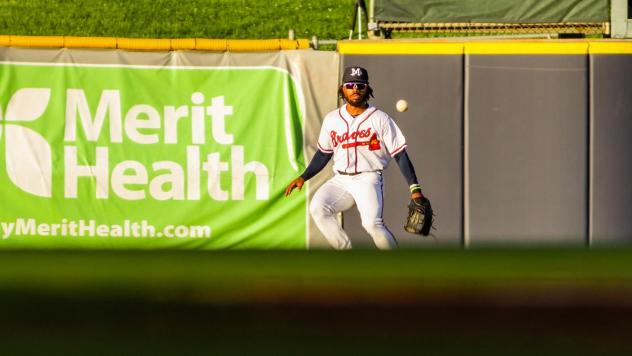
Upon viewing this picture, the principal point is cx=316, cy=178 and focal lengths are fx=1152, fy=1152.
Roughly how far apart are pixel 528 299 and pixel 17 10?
67.3 ft

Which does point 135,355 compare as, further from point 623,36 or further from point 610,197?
point 623,36

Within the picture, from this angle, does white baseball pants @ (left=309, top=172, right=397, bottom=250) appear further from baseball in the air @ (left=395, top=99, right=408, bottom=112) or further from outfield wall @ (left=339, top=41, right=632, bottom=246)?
baseball in the air @ (left=395, top=99, right=408, bottom=112)

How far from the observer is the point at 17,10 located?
21.7 metres

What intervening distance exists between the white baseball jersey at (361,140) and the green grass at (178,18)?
951 cm

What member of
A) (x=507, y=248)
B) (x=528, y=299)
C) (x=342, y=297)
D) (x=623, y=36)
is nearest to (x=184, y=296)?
(x=342, y=297)

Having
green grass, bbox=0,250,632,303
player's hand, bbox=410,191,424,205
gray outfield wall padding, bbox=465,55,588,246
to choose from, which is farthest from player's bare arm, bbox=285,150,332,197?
green grass, bbox=0,250,632,303

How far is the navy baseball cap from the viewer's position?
1079 cm

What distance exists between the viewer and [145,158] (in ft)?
35.5

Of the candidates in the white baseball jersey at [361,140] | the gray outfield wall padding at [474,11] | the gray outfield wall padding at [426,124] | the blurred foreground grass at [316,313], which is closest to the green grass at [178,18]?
the gray outfield wall padding at [474,11]

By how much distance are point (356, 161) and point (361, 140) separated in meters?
0.20

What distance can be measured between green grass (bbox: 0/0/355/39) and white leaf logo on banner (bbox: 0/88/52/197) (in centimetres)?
927

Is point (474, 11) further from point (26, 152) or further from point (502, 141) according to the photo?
point (26, 152)

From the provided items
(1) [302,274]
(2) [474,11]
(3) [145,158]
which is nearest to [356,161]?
(3) [145,158]

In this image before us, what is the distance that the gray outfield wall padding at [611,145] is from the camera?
35.6ft
